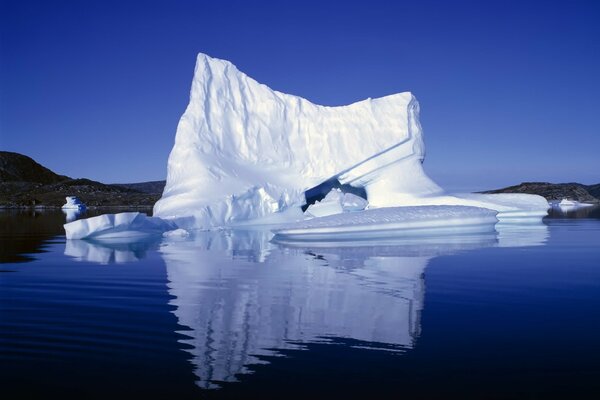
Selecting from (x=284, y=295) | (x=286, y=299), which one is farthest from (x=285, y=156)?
(x=286, y=299)

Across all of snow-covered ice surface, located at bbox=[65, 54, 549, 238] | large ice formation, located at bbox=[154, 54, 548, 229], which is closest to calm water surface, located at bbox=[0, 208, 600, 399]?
snow-covered ice surface, located at bbox=[65, 54, 549, 238]

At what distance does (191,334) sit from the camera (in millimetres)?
5602

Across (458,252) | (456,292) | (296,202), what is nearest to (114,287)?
(456,292)

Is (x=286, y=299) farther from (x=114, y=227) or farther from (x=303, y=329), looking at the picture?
(x=114, y=227)

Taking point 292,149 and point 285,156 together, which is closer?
point 285,156

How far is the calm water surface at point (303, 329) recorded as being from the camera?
13.8 feet

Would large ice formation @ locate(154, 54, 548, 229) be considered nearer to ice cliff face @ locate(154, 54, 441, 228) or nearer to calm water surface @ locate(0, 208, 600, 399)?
ice cliff face @ locate(154, 54, 441, 228)

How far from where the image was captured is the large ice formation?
22922mm

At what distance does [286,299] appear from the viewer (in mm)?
7387

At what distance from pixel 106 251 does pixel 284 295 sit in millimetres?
8364

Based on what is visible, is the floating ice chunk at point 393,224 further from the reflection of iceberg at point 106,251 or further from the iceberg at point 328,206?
the iceberg at point 328,206

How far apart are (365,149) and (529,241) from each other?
9.87 metres

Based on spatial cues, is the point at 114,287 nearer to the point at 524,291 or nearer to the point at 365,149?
the point at 524,291

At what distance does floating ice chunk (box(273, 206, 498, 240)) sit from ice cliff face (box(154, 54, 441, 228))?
18.6 ft
